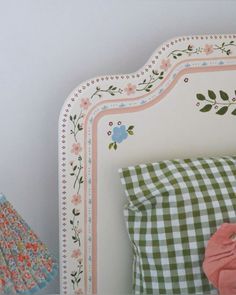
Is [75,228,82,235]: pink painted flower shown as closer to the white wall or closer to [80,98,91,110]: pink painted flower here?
the white wall

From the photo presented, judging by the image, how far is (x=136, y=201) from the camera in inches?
54.2

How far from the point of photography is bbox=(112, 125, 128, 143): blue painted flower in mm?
1427

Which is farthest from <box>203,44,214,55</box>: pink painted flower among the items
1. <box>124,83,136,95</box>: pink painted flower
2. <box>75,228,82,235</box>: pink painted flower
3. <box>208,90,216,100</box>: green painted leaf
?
<box>75,228,82,235</box>: pink painted flower

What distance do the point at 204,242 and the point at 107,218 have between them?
28 centimetres

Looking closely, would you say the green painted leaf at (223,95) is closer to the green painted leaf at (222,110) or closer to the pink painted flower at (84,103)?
the green painted leaf at (222,110)

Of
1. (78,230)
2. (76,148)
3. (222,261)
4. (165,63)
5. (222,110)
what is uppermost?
(165,63)

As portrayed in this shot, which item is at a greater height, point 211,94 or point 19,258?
point 211,94

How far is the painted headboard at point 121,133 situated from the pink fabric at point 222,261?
0.26 m

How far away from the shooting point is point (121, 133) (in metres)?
1.43

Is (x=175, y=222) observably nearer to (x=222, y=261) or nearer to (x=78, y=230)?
(x=222, y=261)

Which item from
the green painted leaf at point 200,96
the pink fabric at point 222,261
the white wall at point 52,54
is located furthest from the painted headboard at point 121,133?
the pink fabric at point 222,261

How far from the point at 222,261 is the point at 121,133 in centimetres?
43

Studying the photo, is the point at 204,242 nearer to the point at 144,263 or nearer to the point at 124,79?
the point at 144,263

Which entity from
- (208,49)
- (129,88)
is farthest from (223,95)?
(129,88)
